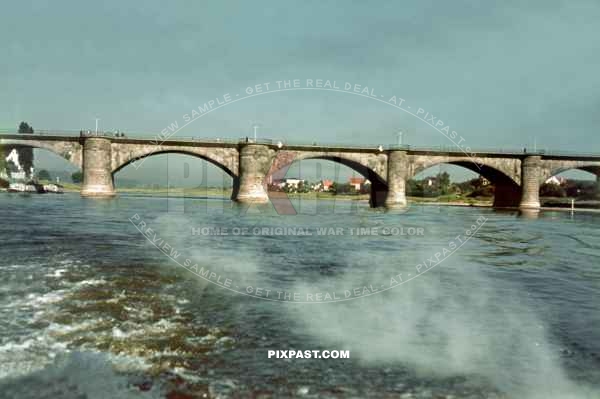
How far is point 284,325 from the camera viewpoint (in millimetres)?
6020

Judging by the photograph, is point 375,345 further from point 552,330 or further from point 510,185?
point 510,185

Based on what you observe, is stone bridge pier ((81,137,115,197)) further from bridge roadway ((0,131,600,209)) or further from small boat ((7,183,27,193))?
small boat ((7,183,27,193))

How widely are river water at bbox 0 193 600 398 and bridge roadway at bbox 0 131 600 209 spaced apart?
141 ft

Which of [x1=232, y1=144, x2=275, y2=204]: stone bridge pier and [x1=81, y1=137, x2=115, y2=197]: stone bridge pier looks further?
[x1=232, y1=144, x2=275, y2=204]: stone bridge pier

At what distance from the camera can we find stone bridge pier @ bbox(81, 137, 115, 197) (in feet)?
168

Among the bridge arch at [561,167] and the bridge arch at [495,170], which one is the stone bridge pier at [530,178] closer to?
the bridge arch at [495,170]

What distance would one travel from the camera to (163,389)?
387 cm

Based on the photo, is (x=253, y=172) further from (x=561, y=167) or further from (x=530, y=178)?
(x=561, y=167)

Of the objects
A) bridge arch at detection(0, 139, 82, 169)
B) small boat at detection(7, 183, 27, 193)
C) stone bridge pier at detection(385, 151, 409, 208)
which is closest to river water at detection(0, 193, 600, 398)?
bridge arch at detection(0, 139, 82, 169)

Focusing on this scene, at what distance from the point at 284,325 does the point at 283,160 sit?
5354cm

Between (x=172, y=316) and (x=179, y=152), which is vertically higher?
(x=179, y=152)

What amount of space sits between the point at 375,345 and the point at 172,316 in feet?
9.54

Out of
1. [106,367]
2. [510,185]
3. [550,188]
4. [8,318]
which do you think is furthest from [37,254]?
[550,188]

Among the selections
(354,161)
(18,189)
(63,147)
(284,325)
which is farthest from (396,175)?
(18,189)
